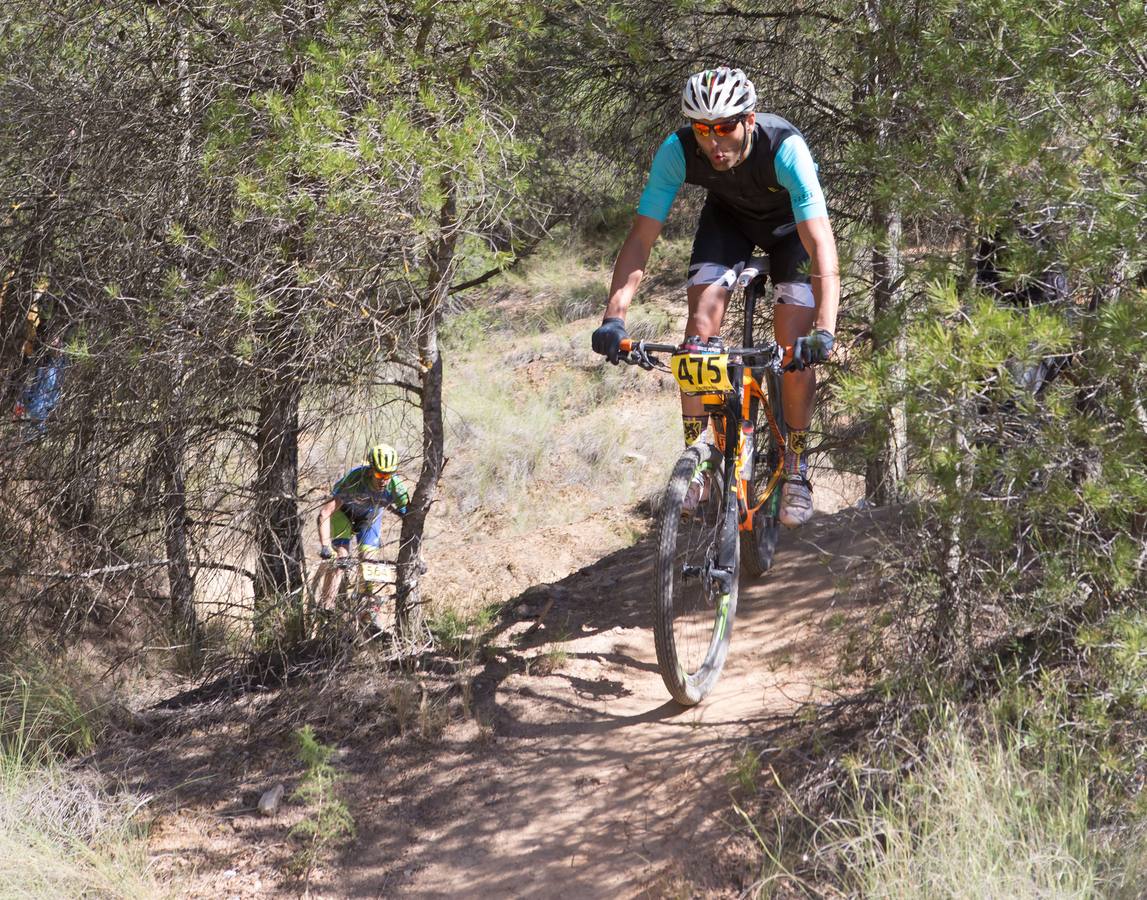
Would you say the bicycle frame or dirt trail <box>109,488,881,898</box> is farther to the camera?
the bicycle frame

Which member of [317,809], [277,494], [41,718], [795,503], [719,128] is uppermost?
[719,128]

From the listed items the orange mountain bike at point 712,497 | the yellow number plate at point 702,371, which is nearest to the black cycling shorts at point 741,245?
the orange mountain bike at point 712,497

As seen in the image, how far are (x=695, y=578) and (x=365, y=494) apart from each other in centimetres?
258

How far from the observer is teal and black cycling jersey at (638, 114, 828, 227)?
4457mm

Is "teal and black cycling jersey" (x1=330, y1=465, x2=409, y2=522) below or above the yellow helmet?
below

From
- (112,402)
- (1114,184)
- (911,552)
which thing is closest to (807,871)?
(911,552)

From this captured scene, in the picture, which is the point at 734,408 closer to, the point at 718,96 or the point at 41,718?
the point at 718,96

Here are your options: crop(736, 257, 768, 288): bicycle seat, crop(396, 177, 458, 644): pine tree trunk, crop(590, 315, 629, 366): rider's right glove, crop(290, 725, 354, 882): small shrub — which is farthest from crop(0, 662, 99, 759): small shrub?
crop(736, 257, 768, 288): bicycle seat

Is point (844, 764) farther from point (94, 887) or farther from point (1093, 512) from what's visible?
point (94, 887)

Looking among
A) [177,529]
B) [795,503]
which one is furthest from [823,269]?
[177,529]

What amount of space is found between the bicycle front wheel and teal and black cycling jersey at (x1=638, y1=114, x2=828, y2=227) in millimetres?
1072

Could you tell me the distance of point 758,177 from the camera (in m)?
4.65

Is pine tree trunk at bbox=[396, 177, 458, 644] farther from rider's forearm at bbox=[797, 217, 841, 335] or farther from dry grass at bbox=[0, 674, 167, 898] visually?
rider's forearm at bbox=[797, 217, 841, 335]

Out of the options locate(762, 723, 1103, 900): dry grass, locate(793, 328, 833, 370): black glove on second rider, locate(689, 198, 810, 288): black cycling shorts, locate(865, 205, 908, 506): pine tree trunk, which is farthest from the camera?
locate(689, 198, 810, 288): black cycling shorts
